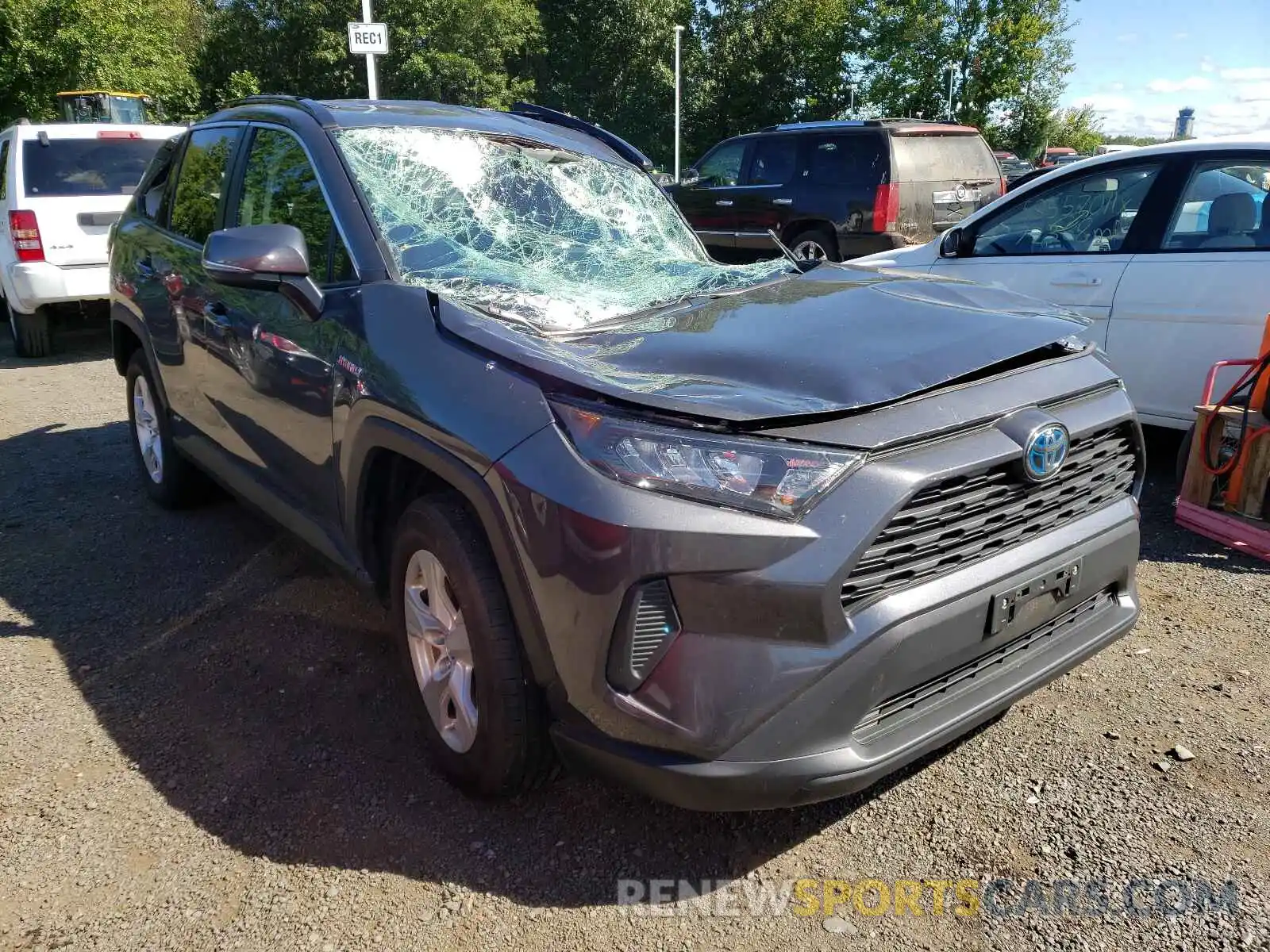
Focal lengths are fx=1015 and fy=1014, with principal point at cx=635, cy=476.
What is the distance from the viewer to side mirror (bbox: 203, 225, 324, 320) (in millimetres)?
2863

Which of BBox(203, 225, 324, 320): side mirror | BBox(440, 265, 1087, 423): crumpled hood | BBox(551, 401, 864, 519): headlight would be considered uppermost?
BBox(203, 225, 324, 320): side mirror

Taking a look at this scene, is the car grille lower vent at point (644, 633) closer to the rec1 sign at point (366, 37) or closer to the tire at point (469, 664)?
the tire at point (469, 664)

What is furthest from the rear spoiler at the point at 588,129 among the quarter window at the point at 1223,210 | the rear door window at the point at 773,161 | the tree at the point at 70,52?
the tree at the point at 70,52

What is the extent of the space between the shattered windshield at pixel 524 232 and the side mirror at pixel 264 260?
266mm

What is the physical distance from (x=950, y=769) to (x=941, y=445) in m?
1.10

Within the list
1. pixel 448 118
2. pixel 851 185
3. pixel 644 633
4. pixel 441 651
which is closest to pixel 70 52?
pixel 851 185

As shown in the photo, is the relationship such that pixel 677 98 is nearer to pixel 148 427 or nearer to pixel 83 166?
pixel 83 166

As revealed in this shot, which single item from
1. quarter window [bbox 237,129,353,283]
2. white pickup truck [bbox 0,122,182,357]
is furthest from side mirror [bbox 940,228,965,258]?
white pickup truck [bbox 0,122,182,357]

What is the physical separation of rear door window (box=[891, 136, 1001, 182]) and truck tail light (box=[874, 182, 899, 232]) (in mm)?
165

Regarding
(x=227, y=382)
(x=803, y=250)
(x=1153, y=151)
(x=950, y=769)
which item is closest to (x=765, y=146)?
(x=803, y=250)

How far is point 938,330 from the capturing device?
258 cm

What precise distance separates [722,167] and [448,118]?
9.51 meters

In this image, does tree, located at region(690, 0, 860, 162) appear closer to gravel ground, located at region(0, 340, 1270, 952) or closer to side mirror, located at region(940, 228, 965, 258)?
side mirror, located at region(940, 228, 965, 258)

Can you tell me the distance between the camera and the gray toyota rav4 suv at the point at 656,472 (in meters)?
2.03
